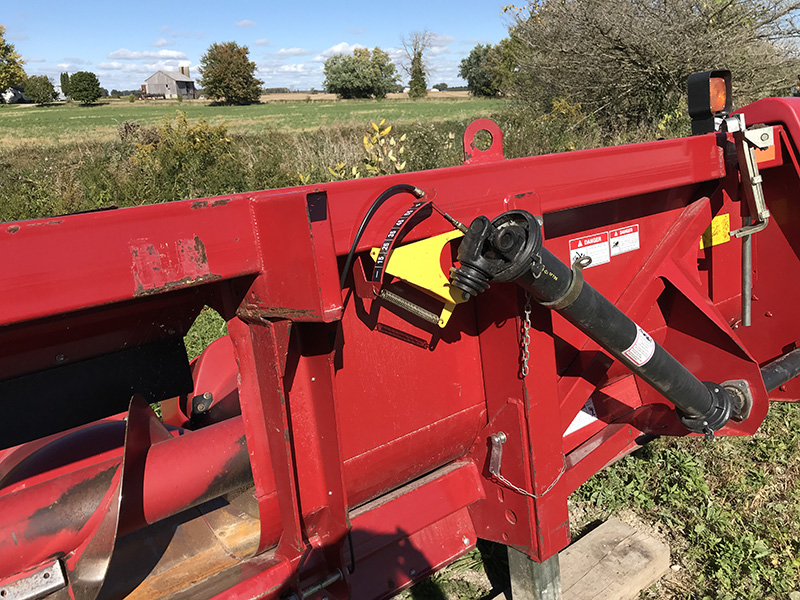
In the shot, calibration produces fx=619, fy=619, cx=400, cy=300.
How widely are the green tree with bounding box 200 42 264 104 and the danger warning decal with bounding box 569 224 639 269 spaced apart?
61.5 m

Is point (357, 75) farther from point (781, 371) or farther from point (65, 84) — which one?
point (781, 371)

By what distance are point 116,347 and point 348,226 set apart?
0.67 m

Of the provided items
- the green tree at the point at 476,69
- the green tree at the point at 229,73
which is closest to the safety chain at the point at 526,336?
the green tree at the point at 229,73

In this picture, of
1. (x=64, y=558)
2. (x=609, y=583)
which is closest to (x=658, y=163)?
(x=609, y=583)

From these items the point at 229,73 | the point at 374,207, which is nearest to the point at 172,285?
the point at 374,207

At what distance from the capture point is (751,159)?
2273mm

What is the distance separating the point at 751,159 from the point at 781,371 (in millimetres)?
886

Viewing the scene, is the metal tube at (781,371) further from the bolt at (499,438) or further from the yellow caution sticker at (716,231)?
the bolt at (499,438)

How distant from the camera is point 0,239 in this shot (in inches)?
36.3

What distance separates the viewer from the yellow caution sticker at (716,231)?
2.64 m

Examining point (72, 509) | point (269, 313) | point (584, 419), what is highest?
point (269, 313)

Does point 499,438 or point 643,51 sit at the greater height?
point 643,51

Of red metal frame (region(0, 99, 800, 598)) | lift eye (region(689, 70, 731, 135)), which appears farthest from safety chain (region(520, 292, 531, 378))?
lift eye (region(689, 70, 731, 135))

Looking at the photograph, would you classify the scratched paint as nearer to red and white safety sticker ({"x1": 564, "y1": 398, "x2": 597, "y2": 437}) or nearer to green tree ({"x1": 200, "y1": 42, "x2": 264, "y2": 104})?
red and white safety sticker ({"x1": 564, "y1": 398, "x2": 597, "y2": 437})
